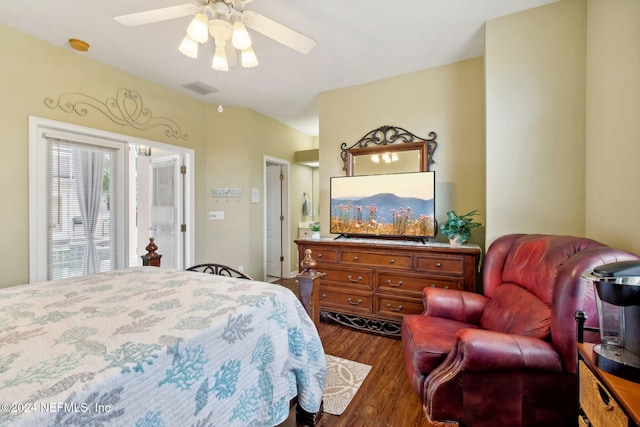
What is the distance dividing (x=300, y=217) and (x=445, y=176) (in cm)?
297

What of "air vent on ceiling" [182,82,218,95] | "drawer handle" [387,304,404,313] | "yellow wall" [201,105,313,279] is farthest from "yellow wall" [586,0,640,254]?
"yellow wall" [201,105,313,279]

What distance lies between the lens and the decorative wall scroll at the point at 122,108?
262 cm

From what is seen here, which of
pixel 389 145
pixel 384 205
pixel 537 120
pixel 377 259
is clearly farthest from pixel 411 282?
pixel 537 120

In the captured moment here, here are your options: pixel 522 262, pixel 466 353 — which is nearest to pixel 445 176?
pixel 522 262

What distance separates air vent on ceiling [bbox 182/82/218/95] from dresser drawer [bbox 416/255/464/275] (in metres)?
3.21

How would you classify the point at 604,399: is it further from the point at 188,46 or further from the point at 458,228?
the point at 188,46

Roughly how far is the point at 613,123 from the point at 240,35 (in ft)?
7.58

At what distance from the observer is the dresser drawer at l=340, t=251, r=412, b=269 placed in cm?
267

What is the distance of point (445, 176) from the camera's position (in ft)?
9.77

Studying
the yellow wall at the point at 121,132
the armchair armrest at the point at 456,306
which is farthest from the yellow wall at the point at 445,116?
the yellow wall at the point at 121,132

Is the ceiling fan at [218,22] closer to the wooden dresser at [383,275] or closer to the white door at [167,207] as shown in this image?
the wooden dresser at [383,275]

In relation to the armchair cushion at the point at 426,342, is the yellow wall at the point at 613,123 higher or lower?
higher

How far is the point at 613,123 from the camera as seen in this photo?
1668 millimetres

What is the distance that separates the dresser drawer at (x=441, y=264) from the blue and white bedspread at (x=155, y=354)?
150cm
